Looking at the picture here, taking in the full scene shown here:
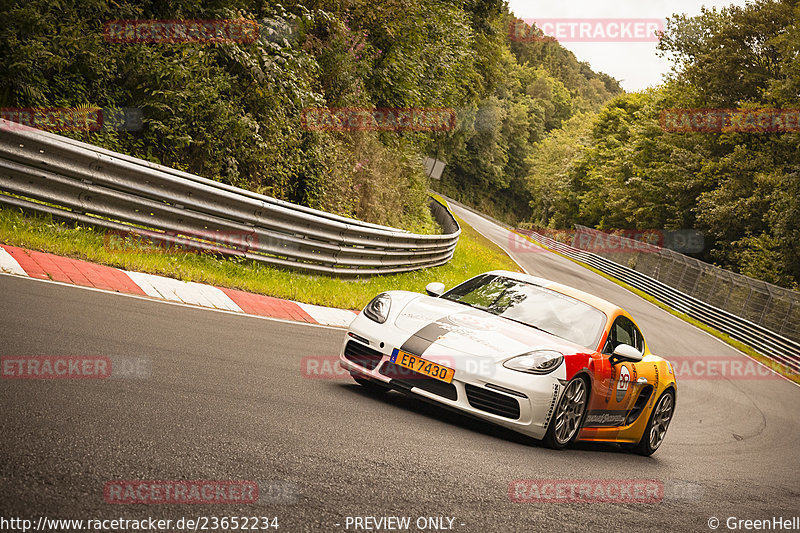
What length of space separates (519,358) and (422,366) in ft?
2.52

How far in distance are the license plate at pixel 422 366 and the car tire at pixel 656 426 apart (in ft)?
10.1

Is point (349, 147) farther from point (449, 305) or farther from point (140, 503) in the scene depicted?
point (140, 503)

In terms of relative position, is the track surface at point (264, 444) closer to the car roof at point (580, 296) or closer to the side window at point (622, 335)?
the side window at point (622, 335)

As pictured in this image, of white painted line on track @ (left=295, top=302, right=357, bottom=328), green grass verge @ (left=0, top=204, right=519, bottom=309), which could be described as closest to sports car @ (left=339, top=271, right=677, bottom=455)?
white painted line on track @ (left=295, top=302, right=357, bottom=328)

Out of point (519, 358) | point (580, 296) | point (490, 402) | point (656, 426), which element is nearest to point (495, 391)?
point (490, 402)

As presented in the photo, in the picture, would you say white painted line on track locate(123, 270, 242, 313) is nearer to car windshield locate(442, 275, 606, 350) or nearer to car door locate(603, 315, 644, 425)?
car windshield locate(442, 275, 606, 350)

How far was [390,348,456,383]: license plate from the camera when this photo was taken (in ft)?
19.3

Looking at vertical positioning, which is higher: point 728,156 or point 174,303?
point 728,156

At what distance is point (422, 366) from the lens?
19.6 feet

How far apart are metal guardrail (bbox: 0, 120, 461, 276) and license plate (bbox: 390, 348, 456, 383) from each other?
193 inches

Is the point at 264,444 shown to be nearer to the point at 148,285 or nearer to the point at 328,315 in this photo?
the point at 148,285

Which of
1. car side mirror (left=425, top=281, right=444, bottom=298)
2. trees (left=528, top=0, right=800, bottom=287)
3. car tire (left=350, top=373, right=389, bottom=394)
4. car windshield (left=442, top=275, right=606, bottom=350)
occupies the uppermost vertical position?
trees (left=528, top=0, right=800, bottom=287)

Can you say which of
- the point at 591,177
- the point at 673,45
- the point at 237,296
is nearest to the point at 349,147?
the point at 237,296

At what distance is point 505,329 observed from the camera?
21.3ft
